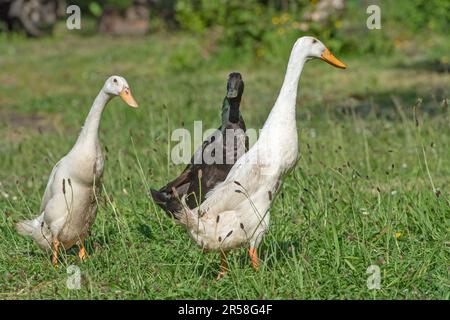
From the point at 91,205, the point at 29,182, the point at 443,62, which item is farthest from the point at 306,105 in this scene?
the point at 91,205

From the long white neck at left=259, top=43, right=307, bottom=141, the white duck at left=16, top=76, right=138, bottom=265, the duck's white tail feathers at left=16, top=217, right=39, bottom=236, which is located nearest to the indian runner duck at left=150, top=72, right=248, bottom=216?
the white duck at left=16, top=76, right=138, bottom=265

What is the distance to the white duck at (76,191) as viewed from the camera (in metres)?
5.16

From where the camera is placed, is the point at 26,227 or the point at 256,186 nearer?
the point at 256,186

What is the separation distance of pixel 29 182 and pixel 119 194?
4.66 feet

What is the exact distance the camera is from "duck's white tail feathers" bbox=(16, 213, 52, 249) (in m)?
5.44

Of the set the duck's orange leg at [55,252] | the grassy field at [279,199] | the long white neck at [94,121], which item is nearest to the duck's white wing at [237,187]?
the grassy field at [279,199]

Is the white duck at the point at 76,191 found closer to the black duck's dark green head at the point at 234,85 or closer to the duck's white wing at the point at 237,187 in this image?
the duck's white wing at the point at 237,187

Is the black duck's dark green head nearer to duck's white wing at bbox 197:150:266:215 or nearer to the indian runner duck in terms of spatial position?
the indian runner duck

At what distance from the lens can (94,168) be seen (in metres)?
5.19

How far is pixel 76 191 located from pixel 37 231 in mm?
448

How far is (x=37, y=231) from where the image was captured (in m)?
5.50

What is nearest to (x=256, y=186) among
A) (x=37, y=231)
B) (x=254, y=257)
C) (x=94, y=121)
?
(x=254, y=257)

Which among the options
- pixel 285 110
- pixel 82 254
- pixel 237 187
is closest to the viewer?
pixel 285 110

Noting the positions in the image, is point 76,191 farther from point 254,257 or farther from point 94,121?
point 254,257
